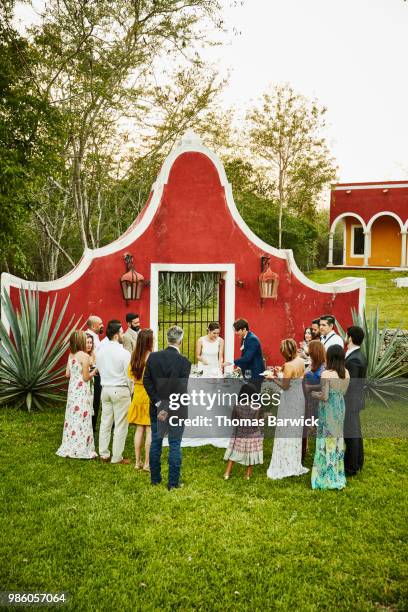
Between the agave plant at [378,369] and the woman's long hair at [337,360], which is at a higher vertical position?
the woman's long hair at [337,360]

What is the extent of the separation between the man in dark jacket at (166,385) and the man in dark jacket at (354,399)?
6.94 ft

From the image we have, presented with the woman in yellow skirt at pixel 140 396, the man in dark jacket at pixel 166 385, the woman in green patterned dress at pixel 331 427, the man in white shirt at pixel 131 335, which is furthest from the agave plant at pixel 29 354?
the woman in green patterned dress at pixel 331 427

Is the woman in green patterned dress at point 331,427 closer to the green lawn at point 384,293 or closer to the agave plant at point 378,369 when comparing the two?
the agave plant at point 378,369

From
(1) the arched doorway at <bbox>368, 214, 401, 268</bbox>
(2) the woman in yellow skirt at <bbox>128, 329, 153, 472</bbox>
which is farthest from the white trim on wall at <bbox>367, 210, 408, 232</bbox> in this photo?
(2) the woman in yellow skirt at <bbox>128, 329, 153, 472</bbox>

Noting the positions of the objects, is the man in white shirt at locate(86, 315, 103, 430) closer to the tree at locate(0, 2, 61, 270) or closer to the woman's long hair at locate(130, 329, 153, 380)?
the woman's long hair at locate(130, 329, 153, 380)

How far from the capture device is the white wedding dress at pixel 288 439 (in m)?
7.14

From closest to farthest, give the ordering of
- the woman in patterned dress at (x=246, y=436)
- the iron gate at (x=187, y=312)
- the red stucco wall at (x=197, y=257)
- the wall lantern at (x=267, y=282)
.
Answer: the woman in patterned dress at (x=246, y=436)
the red stucco wall at (x=197, y=257)
the wall lantern at (x=267, y=282)
the iron gate at (x=187, y=312)

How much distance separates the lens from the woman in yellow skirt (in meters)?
6.88

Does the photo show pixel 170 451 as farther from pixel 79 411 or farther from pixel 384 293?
pixel 384 293

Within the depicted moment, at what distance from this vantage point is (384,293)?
73.3ft

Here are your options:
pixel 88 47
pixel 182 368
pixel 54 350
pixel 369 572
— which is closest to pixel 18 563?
pixel 182 368

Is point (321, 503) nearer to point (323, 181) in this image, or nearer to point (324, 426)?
point (324, 426)

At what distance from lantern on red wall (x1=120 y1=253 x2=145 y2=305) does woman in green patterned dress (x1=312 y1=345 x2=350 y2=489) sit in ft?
15.4

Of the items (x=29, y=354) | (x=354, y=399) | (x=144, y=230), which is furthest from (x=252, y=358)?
(x=29, y=354)
